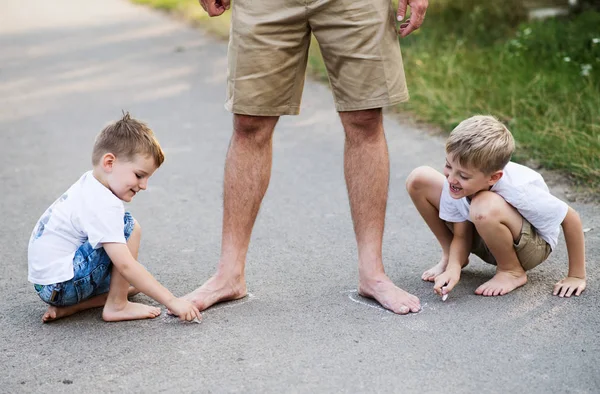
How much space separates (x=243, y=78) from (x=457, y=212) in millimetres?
1010

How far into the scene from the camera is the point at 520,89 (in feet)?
20.2

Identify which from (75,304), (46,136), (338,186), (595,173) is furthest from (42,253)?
(46,136)

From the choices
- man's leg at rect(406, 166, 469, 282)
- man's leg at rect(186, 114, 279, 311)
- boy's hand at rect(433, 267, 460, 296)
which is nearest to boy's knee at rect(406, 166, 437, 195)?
man's leg at rect(406, 166, 469, 282)

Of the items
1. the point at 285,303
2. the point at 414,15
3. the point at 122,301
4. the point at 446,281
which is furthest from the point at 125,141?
the point at 446,281

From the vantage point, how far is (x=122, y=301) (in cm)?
330

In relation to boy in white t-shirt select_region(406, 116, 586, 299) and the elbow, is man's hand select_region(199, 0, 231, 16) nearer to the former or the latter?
boy in white t-shirt select_region(406, 116, 586, 299)

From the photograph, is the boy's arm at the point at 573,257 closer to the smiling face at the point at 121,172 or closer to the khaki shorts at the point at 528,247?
the khaki shorts at the point at 528,247

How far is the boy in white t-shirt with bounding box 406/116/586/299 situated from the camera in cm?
327

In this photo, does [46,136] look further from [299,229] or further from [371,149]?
[371,149]

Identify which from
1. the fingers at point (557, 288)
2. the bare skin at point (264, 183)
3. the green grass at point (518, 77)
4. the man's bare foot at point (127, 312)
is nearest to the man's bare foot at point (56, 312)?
the man's bare foot at point (127, 312)

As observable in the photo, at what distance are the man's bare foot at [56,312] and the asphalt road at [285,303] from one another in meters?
0.03

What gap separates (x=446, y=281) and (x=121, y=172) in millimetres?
1310

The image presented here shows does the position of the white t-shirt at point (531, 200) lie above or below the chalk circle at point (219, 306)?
above

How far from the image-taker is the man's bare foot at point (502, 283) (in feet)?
11.3
